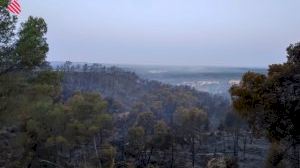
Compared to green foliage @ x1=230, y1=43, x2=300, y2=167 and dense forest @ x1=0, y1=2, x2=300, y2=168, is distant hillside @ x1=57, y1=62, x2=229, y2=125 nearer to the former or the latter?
dense forest @ x1=0, y1=2, x2=300, y2=168

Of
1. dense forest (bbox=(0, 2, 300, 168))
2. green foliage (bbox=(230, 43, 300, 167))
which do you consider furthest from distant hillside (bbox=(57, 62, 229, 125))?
green foliage (bbox=(230, 43, 300, 167))

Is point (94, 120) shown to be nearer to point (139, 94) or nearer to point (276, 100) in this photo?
point (276, 100)

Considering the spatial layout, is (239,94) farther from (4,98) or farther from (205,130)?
(205,130)

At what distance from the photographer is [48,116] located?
3759cm

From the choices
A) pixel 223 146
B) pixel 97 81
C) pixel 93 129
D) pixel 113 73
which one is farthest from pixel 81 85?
pixel 93 129

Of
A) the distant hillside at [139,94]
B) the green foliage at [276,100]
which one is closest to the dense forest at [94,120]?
Result: the green foliage at [276,100]

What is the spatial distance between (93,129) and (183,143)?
119 feet

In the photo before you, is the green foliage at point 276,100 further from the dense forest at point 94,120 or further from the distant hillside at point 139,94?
the distant hillside at point 139,94

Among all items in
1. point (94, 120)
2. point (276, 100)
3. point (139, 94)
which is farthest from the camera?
point (139, 94)

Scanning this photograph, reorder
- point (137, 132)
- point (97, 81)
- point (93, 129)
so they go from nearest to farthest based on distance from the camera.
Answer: point (93, 129)
point (137, 132)
point (97, 81)

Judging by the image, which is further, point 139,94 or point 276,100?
point 139,94

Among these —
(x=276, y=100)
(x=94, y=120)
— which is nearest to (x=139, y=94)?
(x=94, y=120)

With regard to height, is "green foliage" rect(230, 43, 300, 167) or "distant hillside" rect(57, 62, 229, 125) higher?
"green foliage" rect(230, 43, 300, 167)

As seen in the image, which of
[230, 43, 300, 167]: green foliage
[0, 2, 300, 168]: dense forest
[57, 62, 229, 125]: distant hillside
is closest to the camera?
[230, 43, 300, 167]: green foliage
